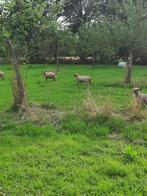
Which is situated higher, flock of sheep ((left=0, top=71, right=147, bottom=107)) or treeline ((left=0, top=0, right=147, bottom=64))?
treeline ((left=0, top=0, right=147, bottom=64))

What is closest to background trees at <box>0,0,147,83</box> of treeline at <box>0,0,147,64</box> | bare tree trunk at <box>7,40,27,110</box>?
treeline at <box>0,0,147,64</box>

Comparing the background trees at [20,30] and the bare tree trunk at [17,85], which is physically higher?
the background trees at [20,30]

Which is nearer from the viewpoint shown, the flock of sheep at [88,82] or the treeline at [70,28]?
the treeline at [70,28]

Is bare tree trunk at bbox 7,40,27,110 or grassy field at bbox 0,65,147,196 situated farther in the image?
bare tree trunk at bbox 7,40,27,110

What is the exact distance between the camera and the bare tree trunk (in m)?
12.7

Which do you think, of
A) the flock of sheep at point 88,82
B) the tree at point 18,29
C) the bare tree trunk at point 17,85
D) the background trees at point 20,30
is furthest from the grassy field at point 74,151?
the background trees at point 20,30

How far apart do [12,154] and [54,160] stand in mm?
976

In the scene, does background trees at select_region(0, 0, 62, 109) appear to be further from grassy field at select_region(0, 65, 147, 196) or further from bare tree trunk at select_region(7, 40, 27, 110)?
grassy field at select_region(0, 65, 147, 196)

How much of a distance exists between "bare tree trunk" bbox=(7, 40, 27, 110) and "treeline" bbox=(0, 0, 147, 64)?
0.31 metres

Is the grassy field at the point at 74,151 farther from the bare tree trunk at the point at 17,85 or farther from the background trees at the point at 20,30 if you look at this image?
the background trees at the point at 20,30

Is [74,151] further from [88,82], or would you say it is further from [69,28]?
[88,82]

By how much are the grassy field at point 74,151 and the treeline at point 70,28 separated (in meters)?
2.46

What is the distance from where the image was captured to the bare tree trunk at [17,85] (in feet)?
41.8

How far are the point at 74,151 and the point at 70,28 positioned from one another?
797 inches
